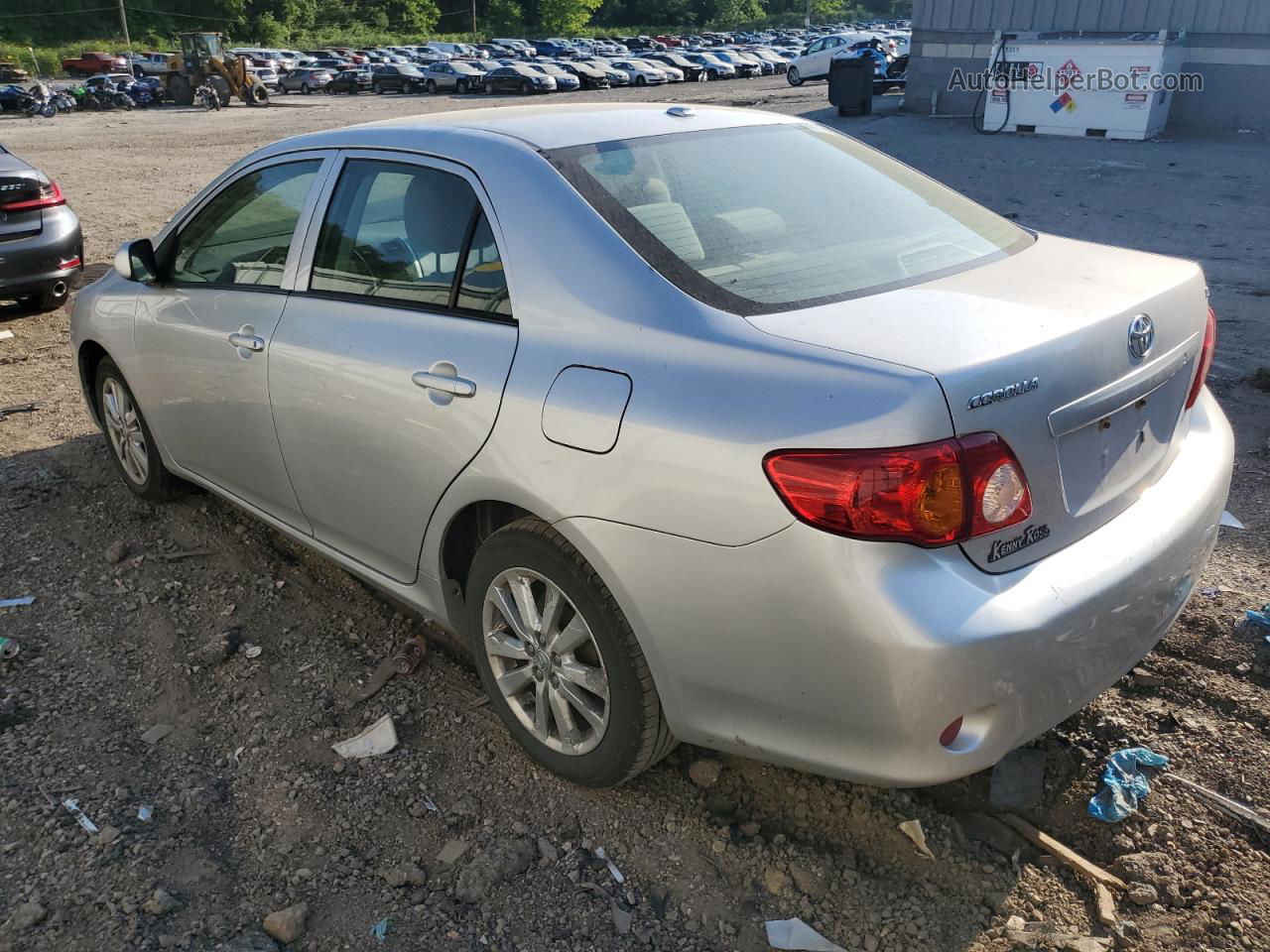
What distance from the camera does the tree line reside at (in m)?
77.5

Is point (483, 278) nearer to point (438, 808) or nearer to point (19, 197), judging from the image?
point (438, 808)

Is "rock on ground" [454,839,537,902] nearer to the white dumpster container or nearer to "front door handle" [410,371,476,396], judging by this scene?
"front door handle" [410,371,476,396]

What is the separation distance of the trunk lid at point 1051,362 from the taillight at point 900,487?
0.06 metres

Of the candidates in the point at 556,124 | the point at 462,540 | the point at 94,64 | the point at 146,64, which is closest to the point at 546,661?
the point at 462,540

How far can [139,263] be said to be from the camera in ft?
13.9

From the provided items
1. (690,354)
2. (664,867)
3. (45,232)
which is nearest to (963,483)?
(690,354)

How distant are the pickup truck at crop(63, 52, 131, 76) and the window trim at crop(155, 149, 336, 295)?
66065mm

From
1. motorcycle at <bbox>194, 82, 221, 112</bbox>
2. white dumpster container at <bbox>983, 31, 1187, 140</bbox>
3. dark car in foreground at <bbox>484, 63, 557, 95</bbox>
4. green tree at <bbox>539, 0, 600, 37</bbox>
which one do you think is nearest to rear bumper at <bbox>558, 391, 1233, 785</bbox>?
white dumpster container at <bbox>983, 31, 1187, 140</bbox>

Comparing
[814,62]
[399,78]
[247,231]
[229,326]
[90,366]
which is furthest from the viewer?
[399,78]

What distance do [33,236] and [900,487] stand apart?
7.67 metres

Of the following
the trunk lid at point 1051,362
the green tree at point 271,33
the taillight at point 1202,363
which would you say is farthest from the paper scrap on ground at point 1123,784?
the green tree at point 271,33

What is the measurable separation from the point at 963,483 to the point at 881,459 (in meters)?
0.18

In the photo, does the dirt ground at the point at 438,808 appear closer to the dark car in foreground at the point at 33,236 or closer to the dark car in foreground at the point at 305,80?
the dark car in foreground at the point at 33,236

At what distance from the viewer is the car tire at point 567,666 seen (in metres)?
2.56
